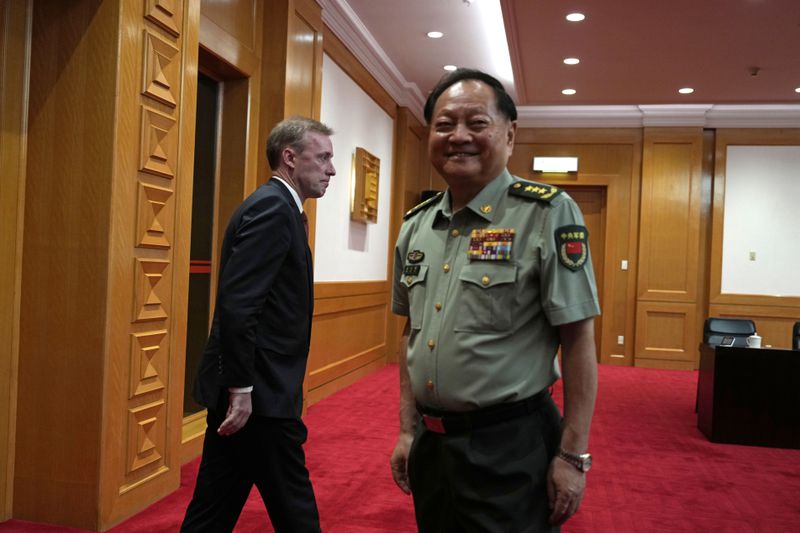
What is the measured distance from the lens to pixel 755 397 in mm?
4969

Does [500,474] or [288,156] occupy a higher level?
[288,156]

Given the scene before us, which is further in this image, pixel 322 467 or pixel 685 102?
pixel 685 102

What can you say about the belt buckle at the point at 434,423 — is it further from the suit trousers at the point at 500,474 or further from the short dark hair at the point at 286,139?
the short dark hair at the point at 286,139

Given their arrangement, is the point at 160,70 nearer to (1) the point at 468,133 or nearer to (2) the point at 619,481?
(1) the point at 468,133

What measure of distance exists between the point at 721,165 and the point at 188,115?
25.4 ft

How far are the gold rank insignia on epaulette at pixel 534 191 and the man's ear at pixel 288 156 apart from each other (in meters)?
0.97

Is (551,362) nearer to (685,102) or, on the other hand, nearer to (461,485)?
(461,485)

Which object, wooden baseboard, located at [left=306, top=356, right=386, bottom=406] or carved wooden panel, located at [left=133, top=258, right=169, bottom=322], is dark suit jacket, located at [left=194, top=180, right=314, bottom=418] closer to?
carved wooden panel, located at [left=133, top=258, right=169, bottom=322]

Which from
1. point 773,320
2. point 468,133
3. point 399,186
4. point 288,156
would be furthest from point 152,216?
point 773,320

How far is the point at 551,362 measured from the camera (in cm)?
146

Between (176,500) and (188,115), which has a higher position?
(188,115)

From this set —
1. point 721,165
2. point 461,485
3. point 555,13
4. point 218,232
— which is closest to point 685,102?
point 721,165

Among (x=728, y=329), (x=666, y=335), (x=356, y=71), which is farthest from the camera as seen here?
(x=666, y=335)

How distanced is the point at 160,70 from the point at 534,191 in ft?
7.22
